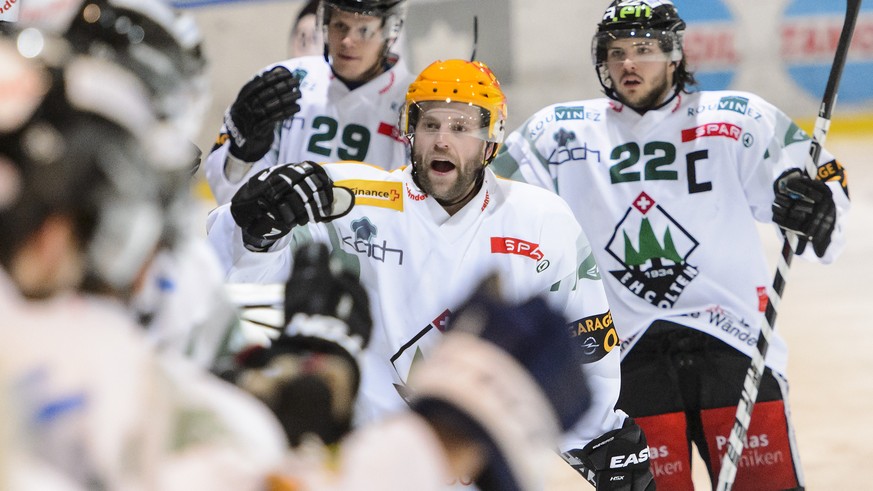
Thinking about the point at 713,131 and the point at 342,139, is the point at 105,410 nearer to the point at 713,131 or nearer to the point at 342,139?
the point at 713,131

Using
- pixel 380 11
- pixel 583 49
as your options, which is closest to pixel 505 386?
pixel 380 11

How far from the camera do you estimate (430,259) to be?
2.72 m

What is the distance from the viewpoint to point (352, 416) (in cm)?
90

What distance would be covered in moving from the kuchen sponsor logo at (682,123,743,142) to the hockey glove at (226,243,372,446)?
2439 millimetres

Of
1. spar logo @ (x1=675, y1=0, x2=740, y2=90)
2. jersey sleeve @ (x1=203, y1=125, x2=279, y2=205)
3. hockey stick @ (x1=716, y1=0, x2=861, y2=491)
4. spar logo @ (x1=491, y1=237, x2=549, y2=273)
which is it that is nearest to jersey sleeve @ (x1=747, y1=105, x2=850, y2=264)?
hockey stick @ (x1=716, y1=0, x2=861, y2=491)

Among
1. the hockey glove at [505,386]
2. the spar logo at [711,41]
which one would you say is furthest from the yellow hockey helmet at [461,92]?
the spar logo at [711,41]

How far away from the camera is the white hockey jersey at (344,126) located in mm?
3648

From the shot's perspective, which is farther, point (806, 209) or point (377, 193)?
point (806, 209)

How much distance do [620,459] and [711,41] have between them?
5.24 meters

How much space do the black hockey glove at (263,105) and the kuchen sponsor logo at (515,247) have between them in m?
0.82

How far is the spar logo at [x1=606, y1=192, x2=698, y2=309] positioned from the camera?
3.38m

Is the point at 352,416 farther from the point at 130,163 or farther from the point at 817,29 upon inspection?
the point at 817,29

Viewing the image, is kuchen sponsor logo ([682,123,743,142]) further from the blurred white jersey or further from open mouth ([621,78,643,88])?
the blurred white jersey

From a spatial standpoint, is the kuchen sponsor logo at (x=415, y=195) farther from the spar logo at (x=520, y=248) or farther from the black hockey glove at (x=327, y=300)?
the black hockey glove at (x=327, y=300)
